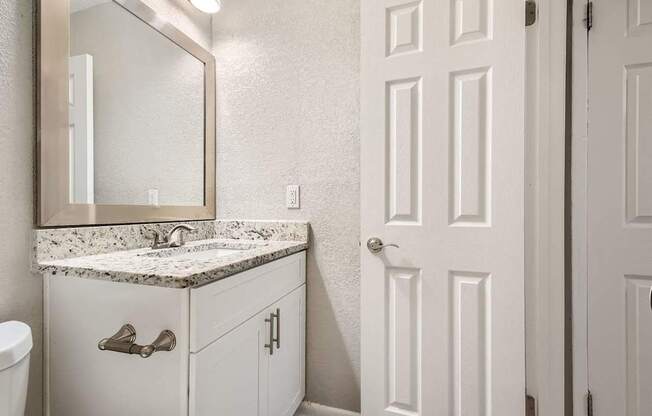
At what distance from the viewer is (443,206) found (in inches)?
48.4

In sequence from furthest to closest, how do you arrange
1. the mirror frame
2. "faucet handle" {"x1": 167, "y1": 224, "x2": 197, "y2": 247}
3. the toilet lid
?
"faucet handle" {"x1": 167, "y1": 224, "x2": 197, "y2": 247} < the mirror frame < the toilet lid

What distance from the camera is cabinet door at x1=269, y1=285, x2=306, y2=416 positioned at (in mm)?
1240

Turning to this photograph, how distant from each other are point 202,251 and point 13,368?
0.79m

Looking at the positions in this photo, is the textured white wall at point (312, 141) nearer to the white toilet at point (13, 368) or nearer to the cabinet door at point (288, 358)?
the cabinet door at point (288, 358)

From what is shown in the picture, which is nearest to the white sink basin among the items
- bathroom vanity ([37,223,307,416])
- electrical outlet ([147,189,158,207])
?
bathroom vanity ([37,223,307,416])

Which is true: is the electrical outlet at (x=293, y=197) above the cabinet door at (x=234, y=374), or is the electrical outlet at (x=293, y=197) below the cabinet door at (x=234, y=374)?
above

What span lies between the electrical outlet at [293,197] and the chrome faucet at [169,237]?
0.48 m

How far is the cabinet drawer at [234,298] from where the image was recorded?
2.67 feet

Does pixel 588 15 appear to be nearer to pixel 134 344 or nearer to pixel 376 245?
pixel 376 245

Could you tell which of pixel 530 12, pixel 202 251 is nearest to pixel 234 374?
pixel 202 251

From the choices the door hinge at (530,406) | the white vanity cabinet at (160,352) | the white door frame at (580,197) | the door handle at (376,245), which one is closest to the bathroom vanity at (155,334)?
the white vanity cabinet at (160,352)

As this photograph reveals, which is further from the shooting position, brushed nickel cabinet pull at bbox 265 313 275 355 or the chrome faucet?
the chrome faucet

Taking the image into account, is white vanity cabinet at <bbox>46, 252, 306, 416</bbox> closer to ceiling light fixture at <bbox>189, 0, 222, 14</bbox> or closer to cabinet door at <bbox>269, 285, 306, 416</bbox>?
cabinet door at <bbox>269, 285, 306, 416</bbox>

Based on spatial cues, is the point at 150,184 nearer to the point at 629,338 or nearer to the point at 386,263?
the point at 386,263
